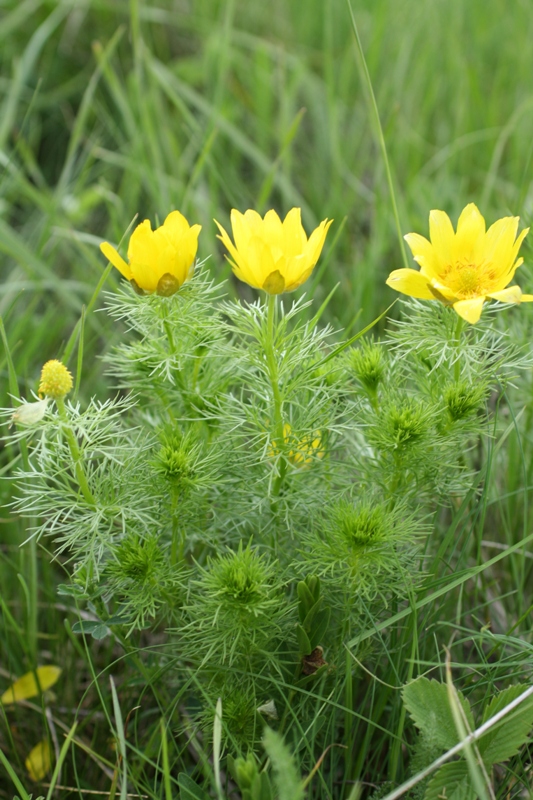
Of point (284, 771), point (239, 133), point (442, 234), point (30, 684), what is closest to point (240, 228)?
point (442, 234)

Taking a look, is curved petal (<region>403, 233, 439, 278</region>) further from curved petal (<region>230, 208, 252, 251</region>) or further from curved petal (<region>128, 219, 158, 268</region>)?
curved petal (<region>128, 219, 158, 268</region>)

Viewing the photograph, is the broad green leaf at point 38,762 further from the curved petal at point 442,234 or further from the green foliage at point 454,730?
the curved petal at point 442,234

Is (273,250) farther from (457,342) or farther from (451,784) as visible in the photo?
(451,784)

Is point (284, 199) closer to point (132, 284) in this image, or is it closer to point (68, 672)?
point (132, 284)

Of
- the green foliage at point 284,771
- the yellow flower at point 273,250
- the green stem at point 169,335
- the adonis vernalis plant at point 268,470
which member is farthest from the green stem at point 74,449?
the green foliage at point 284,771

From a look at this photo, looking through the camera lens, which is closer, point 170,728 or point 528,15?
point 170,728

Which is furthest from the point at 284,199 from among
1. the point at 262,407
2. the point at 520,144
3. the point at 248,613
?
the point at 248,613
